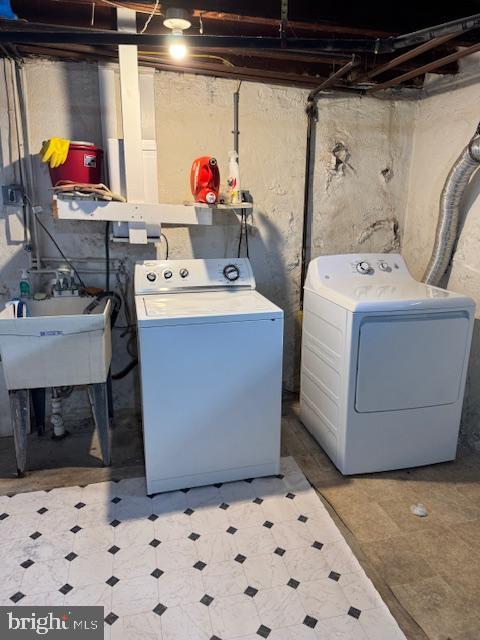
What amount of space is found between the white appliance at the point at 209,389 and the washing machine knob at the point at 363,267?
0.72 m

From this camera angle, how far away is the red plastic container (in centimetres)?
232

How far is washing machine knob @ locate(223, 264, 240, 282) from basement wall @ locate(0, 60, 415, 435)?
0.86 feet

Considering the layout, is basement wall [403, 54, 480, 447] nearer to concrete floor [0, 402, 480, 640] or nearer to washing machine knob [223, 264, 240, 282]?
concrete floor [0, 402, 480, 640]

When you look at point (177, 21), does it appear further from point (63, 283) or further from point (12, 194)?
point (63, 283)

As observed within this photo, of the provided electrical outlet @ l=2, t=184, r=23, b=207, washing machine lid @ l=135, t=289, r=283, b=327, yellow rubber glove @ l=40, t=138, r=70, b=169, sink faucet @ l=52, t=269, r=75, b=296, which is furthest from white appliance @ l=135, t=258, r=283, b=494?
electrical outlet @ l=2, t=184, r=23, b=207

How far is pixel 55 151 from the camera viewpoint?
2.24 meters

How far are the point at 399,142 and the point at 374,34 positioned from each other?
922 mm

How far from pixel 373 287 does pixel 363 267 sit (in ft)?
0.74

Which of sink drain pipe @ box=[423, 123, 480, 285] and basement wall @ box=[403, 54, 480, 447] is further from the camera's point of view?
basement wall @ box=[403, 54, 480, 447]

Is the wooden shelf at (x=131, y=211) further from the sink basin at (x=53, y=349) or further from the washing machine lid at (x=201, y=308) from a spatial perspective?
the sink basin at (x=53, y=349)

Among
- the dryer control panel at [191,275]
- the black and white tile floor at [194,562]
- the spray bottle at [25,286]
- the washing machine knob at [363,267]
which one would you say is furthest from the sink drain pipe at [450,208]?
the spray bottle at [25,286]

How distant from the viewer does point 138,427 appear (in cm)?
279

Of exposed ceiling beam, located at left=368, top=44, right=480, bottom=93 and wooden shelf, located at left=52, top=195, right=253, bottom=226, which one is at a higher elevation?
exposed ceiling beam, located at left=368, top=44, right=480, bottom=93
